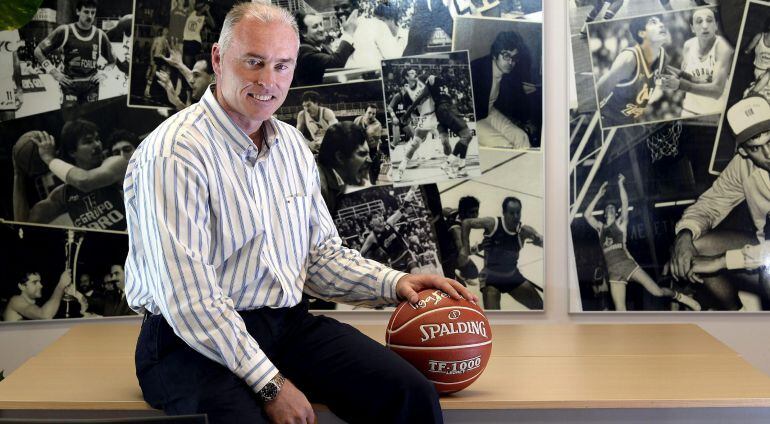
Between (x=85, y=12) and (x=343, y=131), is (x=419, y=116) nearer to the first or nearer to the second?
(x=343, y=131)

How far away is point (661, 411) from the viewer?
9.96ft

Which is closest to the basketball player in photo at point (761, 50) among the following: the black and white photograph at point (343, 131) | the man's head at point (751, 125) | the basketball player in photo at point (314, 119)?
the man's head at point (751, 125)

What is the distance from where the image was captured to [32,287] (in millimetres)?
4090

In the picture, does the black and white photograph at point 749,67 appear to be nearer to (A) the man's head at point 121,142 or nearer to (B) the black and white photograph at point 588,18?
(B) the black and white photograph at point 588,18

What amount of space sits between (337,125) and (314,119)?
92mm

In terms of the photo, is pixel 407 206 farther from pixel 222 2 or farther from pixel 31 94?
pixel 31 94

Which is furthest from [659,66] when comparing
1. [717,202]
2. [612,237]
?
[612,237]

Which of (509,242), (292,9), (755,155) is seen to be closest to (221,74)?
(292,9)

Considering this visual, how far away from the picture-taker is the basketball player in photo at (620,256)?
13.4 feet

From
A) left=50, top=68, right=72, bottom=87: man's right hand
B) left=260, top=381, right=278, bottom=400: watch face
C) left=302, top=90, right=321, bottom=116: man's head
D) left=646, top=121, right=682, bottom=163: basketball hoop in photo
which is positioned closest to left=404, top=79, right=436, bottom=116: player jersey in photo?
left=302, top=90, right=321, bottom=116: man's head

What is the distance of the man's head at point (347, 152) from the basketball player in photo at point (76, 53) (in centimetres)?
92

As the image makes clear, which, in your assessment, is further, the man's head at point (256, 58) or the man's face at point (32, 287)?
the man's face at point (32, 287)

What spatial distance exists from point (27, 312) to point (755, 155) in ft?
9.29

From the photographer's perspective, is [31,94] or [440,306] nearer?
[440,306]
